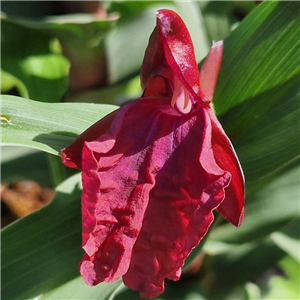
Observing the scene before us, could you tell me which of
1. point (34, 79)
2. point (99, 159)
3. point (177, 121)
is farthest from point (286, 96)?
point (34, 79)

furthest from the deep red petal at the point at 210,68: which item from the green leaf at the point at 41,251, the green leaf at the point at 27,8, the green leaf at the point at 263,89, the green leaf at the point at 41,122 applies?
the green leaf at the point at 27,8

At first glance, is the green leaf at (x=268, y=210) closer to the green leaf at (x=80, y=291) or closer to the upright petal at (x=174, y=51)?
the green leaf at (x=80, y=291)

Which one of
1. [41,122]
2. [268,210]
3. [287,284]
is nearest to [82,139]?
[41,122]

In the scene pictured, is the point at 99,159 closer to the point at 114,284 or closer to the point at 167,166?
the point at 167,166

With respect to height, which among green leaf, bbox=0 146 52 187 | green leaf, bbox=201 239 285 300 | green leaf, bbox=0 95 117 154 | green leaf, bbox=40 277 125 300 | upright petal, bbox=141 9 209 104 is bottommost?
green leaf, bbox=201 239 285 300

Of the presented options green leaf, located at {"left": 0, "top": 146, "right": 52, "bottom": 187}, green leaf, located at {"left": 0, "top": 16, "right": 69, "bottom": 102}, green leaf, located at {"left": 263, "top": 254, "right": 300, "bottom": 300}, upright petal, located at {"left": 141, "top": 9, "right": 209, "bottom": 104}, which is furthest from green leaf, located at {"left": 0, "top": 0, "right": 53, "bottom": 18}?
green leaf, located at {"left": 263, "top": 254, "right": 300, "bottom": 300}

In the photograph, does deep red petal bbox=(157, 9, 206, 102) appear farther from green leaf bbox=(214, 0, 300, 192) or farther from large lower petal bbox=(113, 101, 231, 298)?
green leaf bbox=(214, 0, 300, 192)
